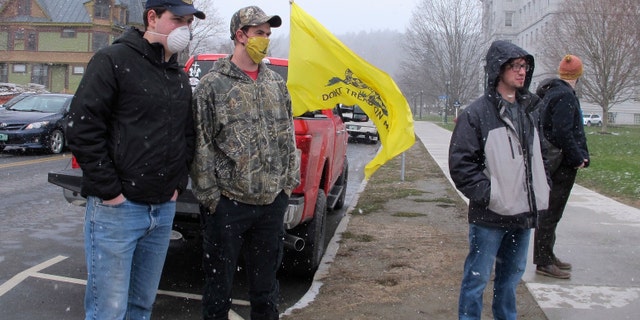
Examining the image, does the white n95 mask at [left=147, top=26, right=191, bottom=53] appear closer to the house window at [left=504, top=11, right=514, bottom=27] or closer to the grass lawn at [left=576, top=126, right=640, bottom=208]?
the grass lawn at [left=576, top=126, right=640, bottom=208]

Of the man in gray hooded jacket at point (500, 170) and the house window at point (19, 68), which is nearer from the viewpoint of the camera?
the man in gray hooded jacket at point (500, 170)

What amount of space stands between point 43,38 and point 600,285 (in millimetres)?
60719

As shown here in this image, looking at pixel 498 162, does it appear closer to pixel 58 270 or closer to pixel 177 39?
pixel 177 39

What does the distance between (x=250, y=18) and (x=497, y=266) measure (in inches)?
85.6

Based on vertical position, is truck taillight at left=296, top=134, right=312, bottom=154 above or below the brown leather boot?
above

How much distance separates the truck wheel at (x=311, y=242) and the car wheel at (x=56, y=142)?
12.5 m

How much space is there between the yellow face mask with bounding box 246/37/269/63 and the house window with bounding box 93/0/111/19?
57548mm

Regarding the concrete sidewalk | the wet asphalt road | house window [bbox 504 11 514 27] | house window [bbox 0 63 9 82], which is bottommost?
the wet asphalt road

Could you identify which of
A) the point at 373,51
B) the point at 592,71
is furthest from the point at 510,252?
the point at 373,51

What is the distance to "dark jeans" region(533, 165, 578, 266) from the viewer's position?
5258 millimetres

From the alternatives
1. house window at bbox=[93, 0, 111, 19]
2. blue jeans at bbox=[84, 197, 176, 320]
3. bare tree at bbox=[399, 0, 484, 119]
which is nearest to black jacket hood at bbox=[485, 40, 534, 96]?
blue jeans at bbox=[84, 197, 176, 320]

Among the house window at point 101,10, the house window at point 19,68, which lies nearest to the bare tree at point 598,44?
the house window at point 101,10

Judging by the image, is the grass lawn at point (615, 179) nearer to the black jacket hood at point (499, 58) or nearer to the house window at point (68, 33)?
the black jacket hood at point (499, 58)

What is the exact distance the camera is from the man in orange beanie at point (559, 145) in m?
5.04
